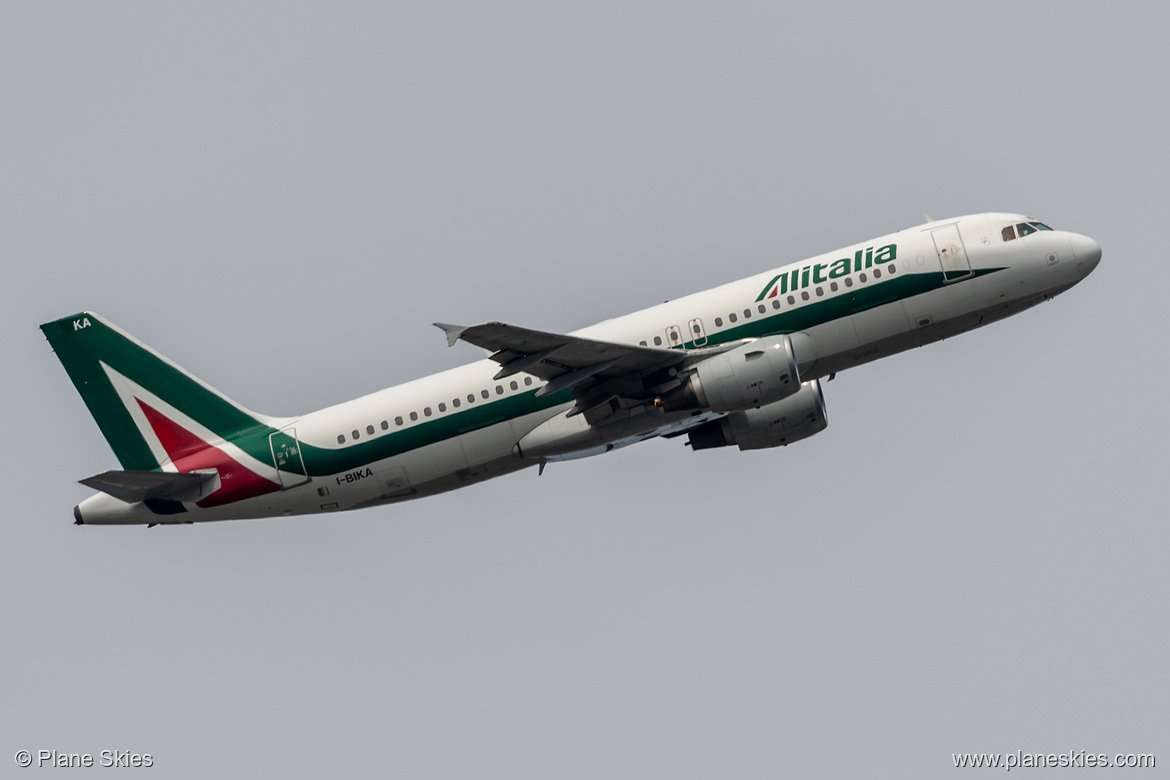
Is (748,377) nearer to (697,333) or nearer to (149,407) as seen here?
(697,333)

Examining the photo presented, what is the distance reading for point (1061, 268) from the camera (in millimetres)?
43500

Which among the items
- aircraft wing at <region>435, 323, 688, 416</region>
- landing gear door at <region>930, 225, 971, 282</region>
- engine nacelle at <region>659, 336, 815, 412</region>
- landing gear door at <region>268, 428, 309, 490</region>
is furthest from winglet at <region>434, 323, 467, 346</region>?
landing gear door at <region>930, 225, 971, 282</region>

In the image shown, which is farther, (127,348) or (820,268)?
(127,348)

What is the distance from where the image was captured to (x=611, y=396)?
4281 centimetres

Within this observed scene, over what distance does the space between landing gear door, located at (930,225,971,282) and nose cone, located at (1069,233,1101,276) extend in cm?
383

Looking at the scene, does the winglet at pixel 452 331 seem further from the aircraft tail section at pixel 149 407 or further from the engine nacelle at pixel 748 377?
the aircraft tail section at pixel 149 407

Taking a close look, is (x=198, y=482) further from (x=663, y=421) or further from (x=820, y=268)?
(x=820, y=268)

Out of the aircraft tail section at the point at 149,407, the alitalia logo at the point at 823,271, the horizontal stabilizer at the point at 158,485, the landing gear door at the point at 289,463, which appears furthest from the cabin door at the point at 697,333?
the horizontal stabilizer at the point at 158,485

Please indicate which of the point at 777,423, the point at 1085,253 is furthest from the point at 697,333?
the point at 1085,253

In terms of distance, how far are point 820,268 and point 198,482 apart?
23.3 metres

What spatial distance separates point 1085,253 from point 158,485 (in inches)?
1313

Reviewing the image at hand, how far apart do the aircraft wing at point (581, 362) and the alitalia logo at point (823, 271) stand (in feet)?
13.7

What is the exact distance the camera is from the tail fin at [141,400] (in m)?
47.2

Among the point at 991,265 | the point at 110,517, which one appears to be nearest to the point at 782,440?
the point at 991,265
